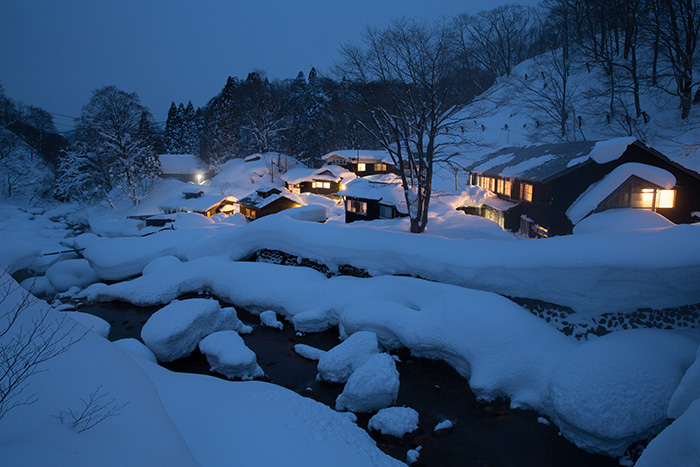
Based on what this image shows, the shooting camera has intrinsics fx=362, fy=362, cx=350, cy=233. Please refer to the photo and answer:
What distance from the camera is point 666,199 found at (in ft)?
49.9

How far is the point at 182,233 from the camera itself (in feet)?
71.1

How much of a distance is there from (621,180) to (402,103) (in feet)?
31.9

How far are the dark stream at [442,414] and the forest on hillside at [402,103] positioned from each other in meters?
9.54

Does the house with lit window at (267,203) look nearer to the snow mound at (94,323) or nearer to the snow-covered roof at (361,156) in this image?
the snow-covered roof at (361,156)

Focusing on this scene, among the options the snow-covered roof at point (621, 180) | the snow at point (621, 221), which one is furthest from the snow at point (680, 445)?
the snow-covered roof at point (621, 180)

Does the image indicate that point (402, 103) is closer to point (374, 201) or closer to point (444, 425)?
point (374, 201)

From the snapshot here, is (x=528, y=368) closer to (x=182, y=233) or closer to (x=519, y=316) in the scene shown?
(x=519, y=316)

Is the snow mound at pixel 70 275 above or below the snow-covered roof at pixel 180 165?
below

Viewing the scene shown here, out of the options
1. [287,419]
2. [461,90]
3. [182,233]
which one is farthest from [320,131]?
[287,419]

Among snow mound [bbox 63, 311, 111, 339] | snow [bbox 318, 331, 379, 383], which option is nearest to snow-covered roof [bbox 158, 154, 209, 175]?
snow mound [bbox 63, 311, 111, 339]

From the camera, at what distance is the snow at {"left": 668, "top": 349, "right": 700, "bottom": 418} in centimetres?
558

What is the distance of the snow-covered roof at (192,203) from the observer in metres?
32.2

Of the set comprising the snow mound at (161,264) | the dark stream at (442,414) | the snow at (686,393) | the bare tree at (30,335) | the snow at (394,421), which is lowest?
the dark stream at (442,414)

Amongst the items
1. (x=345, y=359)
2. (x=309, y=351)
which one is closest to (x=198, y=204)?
(x=309, y=351)
